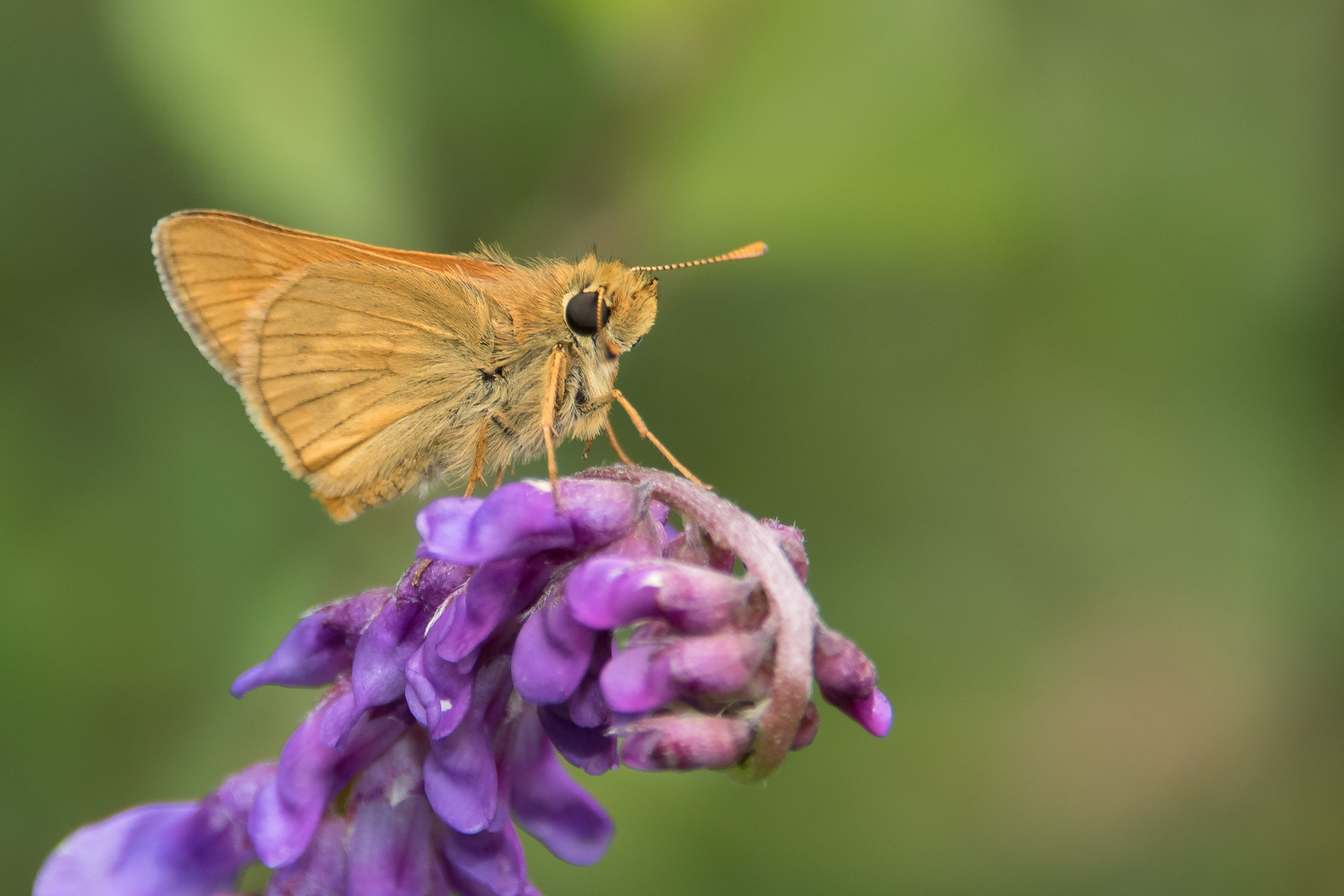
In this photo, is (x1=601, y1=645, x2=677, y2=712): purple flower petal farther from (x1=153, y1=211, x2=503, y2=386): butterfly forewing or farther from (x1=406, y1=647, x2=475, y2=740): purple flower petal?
(x1=153, y1=211, x2=503, y2=386): butterfly forewing

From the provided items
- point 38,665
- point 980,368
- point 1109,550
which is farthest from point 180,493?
point 1109,550

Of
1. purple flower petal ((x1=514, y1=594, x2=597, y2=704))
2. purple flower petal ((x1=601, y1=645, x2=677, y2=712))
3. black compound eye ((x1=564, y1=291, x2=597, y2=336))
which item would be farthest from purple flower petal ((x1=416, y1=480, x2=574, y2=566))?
black compound eye ((x1=564, y1=291, x2=597, y2=336))

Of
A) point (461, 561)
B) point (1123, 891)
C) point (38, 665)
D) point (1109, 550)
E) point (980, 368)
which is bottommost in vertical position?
point (1123, 891)

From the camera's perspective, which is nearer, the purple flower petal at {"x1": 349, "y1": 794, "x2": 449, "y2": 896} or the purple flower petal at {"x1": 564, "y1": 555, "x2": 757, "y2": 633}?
the purple flower petal at {"x1": 564, "y1": 555, "x2": 757, "y2": 633}

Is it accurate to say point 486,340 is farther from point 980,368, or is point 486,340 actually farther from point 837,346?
point 980,368

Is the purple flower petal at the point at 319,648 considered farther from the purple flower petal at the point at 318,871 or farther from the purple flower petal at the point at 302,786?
the purple flower petal at the point at 318,871

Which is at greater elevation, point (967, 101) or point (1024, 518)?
point (967, 101)

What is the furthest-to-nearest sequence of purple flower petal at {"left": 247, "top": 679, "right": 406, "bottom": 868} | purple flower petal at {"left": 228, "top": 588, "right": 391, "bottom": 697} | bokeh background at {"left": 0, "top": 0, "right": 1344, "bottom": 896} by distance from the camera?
1. bokeh background at {"left": 0, "top": 0, "right": 1344, "bottom": 896}
2. purple flower petal at {"left": 228, "top": 588, "right": 391, "bottom": 697}
3. purple flower petal at {"left": 247, "top": 679, "right": 406, "bottom": 868}

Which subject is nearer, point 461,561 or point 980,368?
point 461,561
